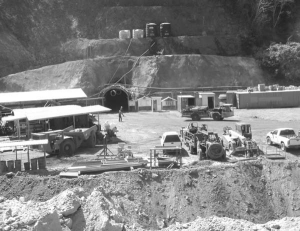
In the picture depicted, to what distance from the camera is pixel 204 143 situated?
30109mm

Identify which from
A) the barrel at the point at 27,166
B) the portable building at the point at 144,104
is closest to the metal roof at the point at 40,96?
the portable building at the point at 144,104

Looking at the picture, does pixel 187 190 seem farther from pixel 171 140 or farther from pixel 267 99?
pixel 267 99

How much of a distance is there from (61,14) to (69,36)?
4.73m

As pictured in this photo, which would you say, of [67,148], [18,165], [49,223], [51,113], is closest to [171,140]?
[67,148]

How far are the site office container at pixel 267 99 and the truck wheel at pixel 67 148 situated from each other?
26.7 m

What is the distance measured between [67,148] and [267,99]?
29.1 m

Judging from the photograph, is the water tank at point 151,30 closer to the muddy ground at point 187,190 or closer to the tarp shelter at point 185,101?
the tarp shelter at point 185,101

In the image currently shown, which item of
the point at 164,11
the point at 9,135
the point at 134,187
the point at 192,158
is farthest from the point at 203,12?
the point at 134,187

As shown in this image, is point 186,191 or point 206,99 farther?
point 206,99

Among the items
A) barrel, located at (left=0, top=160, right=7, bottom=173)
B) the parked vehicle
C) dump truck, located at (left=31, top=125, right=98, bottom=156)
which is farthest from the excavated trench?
dump truck, located at (left=31, top=125, right=98, bottom=156)

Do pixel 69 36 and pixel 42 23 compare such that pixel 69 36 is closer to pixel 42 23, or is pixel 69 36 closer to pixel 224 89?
pixel 42 23

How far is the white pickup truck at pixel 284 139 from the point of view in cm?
3058

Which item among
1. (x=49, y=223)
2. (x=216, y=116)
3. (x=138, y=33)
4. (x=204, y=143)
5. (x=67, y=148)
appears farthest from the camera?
(x=138, y=33)

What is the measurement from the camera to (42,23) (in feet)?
222
